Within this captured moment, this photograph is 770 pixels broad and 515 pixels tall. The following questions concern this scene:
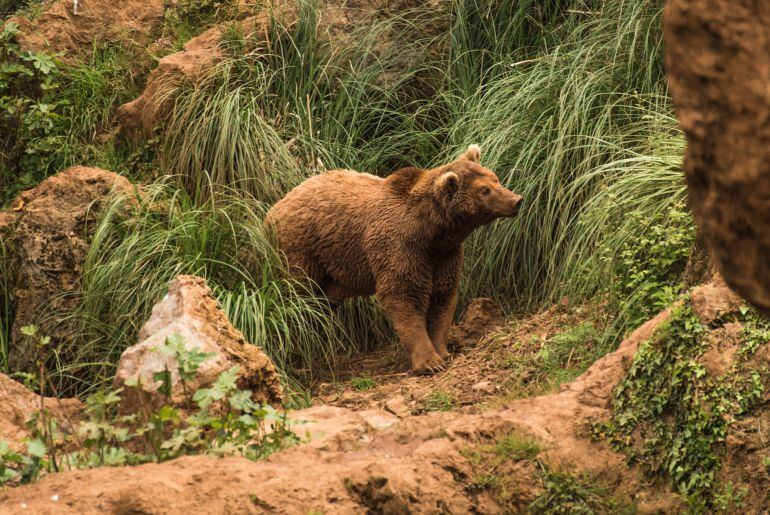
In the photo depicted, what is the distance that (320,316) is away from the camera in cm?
799

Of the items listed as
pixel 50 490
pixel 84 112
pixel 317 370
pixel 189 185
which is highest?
pixel 84 112

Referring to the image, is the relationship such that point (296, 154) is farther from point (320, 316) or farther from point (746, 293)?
point (746, 293)

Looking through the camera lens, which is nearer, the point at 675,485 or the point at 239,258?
the point at 675,485

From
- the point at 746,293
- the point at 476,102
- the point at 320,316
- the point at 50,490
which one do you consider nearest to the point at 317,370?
the point at 320,316

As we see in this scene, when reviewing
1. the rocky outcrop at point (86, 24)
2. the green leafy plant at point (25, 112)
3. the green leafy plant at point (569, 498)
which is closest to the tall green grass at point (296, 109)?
the green leafy plant at point (25, 112)

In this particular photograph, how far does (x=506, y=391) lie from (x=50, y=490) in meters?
3.31

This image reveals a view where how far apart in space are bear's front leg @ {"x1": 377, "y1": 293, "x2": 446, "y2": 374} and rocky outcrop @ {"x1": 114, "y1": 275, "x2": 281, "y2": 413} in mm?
1923

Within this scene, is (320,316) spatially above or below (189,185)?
below

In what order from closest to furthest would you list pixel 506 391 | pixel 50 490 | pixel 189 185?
pixel 50 490 < pixel 506 391 < pixel 189 185

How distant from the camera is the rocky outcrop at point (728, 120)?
6.66ft

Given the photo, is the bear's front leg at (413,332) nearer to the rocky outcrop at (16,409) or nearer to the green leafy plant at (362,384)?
the green leafy plant at (362,384)

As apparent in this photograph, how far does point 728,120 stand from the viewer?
2074 mm

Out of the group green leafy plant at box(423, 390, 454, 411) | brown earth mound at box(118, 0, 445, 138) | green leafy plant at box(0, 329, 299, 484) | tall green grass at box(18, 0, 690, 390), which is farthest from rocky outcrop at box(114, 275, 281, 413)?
brown earth mound at box(118, 0, 445, 138)

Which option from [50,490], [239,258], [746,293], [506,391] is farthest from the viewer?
[239,258]
